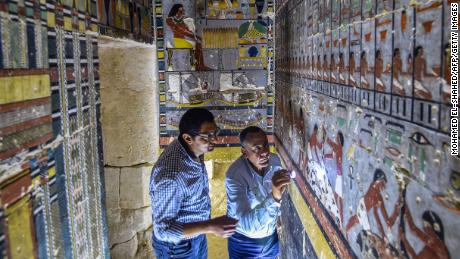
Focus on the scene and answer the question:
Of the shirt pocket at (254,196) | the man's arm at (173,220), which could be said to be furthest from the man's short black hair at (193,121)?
Result: the shirt pocket at (254,196)

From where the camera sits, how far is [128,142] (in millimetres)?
3961

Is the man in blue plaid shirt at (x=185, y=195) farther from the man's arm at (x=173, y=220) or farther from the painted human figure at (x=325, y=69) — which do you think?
the painted human figure at (x=325, y=69)

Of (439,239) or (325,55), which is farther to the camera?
(325,55)

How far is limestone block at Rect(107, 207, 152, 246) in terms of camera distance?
399cm

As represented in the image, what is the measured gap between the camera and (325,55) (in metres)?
2.01

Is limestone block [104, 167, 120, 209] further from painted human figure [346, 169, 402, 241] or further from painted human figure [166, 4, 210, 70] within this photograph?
painted human figure [346, 169, 402, 241]

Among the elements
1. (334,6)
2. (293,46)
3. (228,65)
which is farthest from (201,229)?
(228,65)

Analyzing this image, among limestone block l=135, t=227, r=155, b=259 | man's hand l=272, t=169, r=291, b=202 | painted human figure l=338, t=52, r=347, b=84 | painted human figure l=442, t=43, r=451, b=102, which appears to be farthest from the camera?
limestone block l=135, t=227, r=155, b=259

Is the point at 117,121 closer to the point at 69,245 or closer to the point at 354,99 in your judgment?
the point at 69,245

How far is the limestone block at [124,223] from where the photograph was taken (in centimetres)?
399

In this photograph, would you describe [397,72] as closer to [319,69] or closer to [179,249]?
[319,69]

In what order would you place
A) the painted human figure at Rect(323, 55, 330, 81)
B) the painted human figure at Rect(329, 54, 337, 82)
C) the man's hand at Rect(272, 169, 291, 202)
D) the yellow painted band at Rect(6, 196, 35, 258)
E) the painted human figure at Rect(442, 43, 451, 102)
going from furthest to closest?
the man's hand at Rect(272, 169, 291, 202), the painted human figure at Rect(323, 55, 330, 81), the painted human figure at Rect(329, 54, 337, 82), the yellow painted band at Rect(6, 196, 35, 258), the painted human figure at Rect(442, 43, 451, 102)

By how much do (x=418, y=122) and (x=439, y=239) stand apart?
29cm

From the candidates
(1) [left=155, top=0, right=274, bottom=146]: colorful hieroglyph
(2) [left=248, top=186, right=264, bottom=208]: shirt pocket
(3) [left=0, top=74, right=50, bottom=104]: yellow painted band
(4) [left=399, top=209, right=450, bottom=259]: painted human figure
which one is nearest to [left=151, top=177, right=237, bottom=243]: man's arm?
(2) [left=248, top=186, right=264, bottom=208]: shirt pocket
